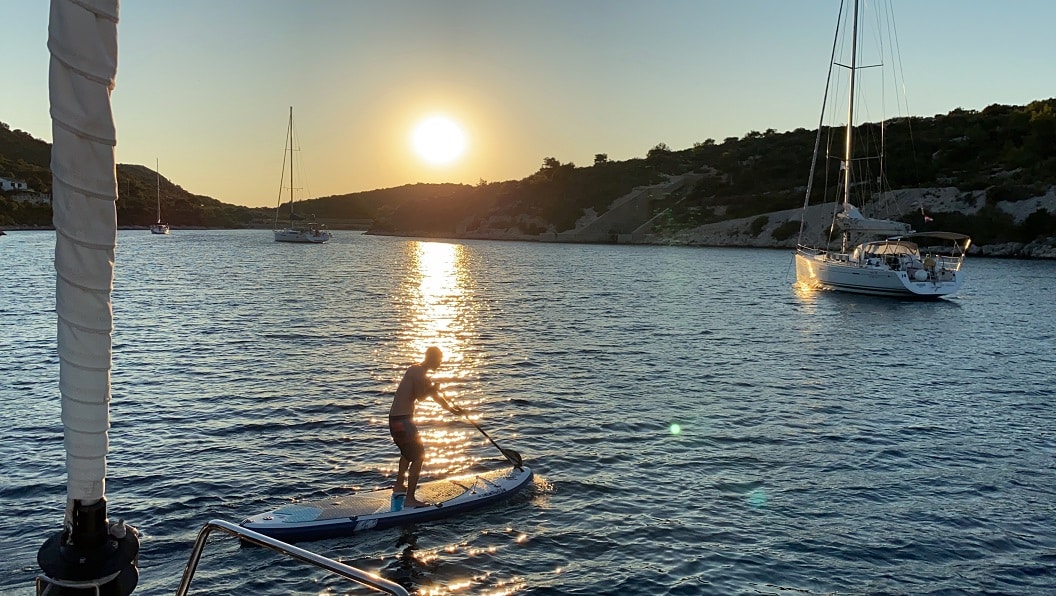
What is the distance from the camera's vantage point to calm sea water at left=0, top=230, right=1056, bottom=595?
437 inches

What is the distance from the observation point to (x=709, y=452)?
653 inches

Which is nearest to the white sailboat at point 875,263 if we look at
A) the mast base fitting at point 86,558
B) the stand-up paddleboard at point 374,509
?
the stand-up paddleboard at point 374,509

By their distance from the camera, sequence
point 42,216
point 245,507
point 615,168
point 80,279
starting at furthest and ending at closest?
point 615,168
point 42,216
point 245,507
point 80,279

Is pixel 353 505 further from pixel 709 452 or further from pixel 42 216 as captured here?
pixel 42 216

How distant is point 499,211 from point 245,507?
169481 millimetres

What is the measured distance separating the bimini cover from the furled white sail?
55.5 meters

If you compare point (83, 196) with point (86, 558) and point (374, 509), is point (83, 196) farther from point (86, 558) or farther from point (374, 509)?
point (374, 509)

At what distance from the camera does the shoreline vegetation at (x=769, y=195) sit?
98.7 m

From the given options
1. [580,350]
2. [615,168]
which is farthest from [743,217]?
[580,350]

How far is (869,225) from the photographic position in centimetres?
5322

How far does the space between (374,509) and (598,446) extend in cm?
628

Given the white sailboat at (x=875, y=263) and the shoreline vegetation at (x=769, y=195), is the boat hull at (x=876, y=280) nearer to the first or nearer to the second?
the white sailboat at (x=875, y=263)

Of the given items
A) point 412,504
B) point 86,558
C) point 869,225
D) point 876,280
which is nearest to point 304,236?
point 869,225

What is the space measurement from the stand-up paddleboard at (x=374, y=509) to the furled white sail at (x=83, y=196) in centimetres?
872
